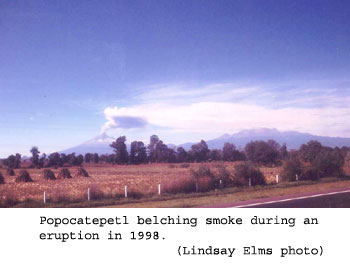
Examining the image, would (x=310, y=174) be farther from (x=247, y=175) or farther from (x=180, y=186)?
(x=180, y=186)

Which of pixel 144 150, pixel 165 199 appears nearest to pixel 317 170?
pixel 165 199

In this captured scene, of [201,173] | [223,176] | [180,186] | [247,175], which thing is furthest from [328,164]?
[180,186]

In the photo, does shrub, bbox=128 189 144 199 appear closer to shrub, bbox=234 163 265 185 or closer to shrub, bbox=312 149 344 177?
shrub, bbox=234 163 265 185

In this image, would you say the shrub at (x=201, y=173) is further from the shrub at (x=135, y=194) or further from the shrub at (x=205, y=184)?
the shrub at (x=135, y=194)

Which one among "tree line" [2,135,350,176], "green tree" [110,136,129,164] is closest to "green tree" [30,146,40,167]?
"tree line" [2,135,350,176]

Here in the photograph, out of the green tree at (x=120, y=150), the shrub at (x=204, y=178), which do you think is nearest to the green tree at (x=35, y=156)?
the green tree at (x=120, y=150)
